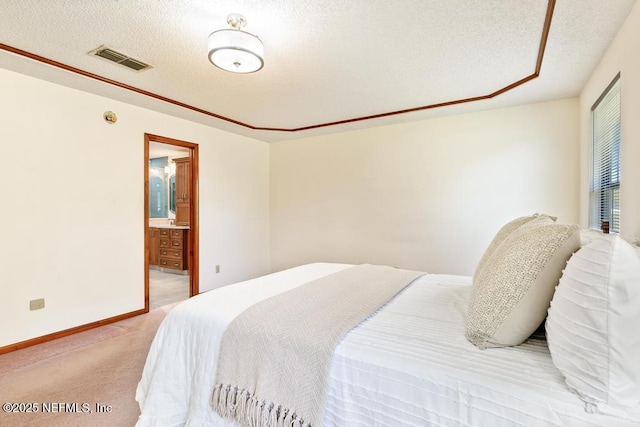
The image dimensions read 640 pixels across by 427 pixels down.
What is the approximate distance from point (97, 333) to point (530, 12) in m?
4.41

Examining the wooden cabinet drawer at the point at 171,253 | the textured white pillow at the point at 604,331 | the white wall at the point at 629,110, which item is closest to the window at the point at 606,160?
the white wall at the point at 629,110

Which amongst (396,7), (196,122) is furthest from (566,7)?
(196,122)

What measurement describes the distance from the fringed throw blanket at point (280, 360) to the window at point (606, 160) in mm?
2128

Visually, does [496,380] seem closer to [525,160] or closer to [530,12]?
[530,12]

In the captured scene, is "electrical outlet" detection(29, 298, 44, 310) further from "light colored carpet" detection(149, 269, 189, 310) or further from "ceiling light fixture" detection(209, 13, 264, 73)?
"ceiling light fixture" detection(209, 13, 264, 73)

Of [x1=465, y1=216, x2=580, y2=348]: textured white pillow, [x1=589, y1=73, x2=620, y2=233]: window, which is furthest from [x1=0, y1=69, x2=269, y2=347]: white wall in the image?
[x1=589, y1=73, x2=620, y2=233]: window

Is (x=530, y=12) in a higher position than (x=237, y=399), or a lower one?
higher

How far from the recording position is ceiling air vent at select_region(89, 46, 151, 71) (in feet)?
7.70

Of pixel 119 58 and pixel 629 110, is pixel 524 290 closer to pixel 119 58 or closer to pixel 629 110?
pixel 629 110

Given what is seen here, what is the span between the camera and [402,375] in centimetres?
104

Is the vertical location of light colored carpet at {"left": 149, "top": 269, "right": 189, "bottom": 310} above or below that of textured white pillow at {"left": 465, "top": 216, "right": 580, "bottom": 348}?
below

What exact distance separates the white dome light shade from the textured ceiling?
0.11 m

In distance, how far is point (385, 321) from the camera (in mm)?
1421

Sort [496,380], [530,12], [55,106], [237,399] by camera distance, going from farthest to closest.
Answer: [55,106]
[530,12]
[237,399]
[496,380]
